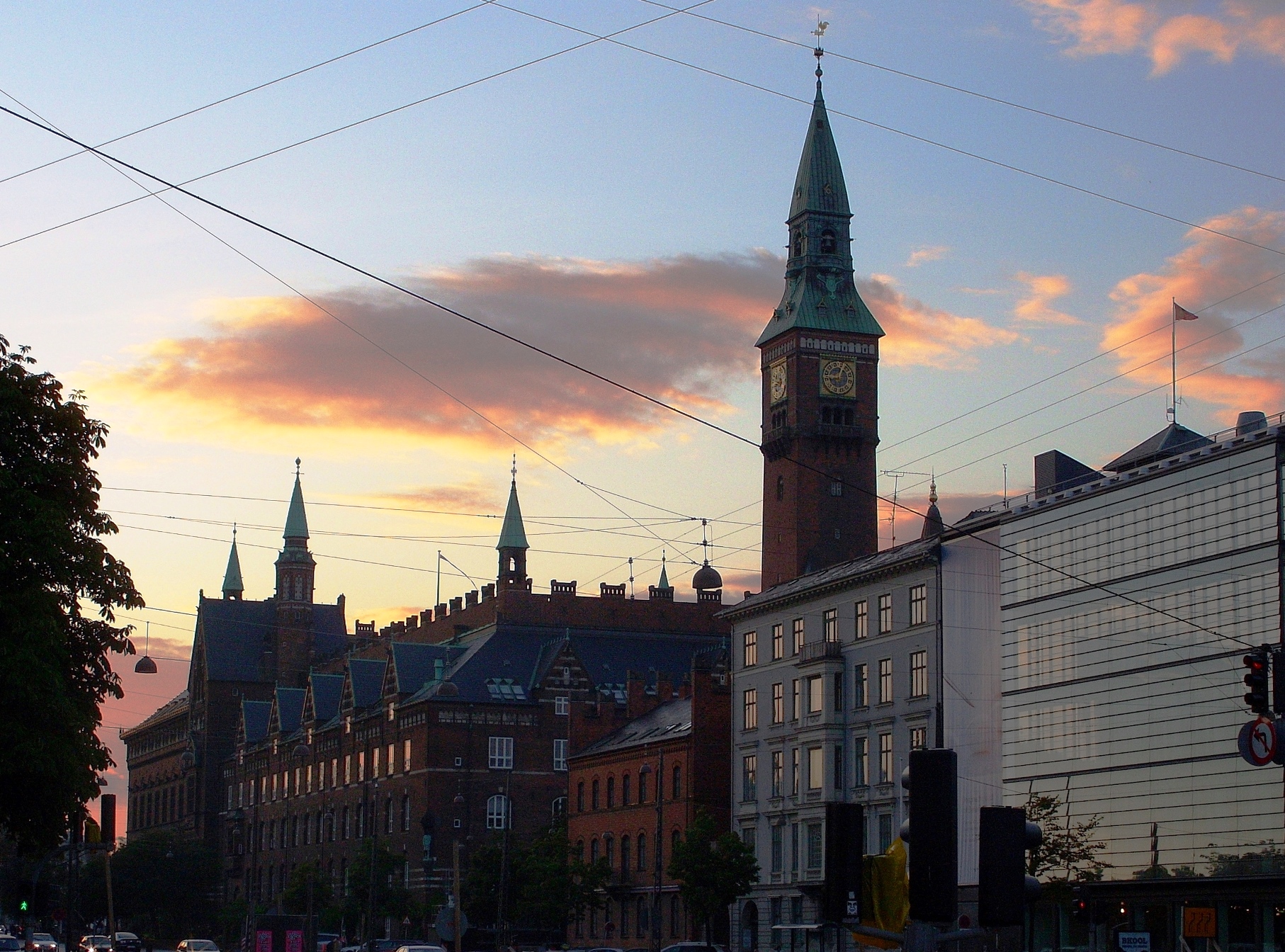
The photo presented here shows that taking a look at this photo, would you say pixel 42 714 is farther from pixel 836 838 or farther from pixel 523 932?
pixel 523 932

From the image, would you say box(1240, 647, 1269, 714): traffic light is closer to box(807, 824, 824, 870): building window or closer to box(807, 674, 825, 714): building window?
box(807, 674, 825, 714): building window

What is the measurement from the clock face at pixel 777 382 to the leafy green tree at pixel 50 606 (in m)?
90.4

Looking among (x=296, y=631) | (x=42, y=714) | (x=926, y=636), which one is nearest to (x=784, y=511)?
(x=926, y=636)

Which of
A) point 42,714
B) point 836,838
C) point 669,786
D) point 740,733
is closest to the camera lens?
point 836,838

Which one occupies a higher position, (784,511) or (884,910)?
(784,511)

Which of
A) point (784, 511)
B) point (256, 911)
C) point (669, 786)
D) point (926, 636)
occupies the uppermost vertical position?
point (784, 511)

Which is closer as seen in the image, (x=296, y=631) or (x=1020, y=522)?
(x=1020, y=522)

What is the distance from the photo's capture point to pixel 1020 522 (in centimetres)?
6300

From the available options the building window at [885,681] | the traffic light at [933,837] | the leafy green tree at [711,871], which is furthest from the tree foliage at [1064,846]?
the traffic light at [933,837]

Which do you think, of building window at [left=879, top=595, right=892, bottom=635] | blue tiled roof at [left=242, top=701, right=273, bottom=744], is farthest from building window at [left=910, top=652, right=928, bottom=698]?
blue tiled roof at [left=242, top=701, right=273, bottom=744]

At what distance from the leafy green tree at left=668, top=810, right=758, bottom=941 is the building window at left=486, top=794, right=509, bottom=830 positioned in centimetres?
3629

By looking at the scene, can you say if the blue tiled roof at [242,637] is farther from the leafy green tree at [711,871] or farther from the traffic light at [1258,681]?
the traffic light at [1258,681]

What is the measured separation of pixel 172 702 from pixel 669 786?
114 metres

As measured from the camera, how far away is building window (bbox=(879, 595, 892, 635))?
6862cm
